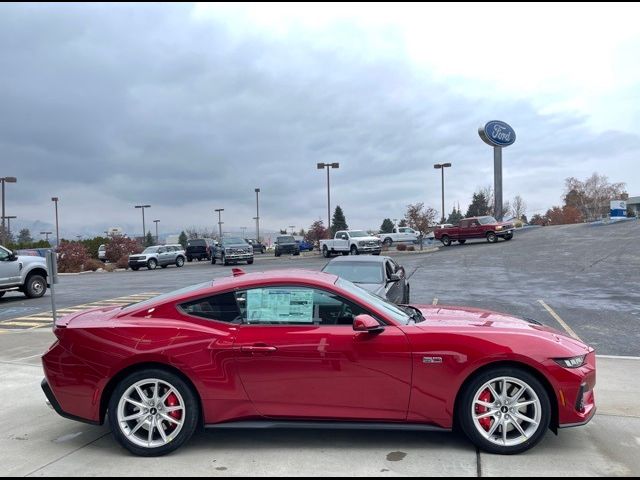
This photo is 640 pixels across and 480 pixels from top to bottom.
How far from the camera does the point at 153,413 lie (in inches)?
166

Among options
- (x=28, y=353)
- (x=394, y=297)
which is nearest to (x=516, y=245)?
(x=394, y=297)

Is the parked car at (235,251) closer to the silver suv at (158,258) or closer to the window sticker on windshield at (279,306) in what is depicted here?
the silver suv at (158,258)

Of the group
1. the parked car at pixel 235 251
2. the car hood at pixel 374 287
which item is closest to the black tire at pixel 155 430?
the car hood at pixel 374 287

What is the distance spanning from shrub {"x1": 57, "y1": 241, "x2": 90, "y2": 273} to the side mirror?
38.5 metres

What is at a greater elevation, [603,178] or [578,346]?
[603,178]

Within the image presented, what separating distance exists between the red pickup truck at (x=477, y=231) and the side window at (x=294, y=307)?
34072 millimetres

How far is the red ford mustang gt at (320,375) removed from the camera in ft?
13.4

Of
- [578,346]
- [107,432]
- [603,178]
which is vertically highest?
[603,178]

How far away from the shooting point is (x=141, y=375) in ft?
13.8

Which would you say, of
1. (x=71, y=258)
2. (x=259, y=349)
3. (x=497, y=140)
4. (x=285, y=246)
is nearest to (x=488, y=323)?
(x=259, y=349)

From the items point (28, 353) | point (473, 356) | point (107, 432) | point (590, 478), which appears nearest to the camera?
point (590, 478)

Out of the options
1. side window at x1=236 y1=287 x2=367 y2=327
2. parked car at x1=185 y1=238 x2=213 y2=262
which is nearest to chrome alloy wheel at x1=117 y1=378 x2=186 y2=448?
side window at x1=236 y1=287 x2=367 y2=327

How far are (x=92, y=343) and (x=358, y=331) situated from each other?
2178mm

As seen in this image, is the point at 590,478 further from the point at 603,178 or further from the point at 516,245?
the point at 603,178
